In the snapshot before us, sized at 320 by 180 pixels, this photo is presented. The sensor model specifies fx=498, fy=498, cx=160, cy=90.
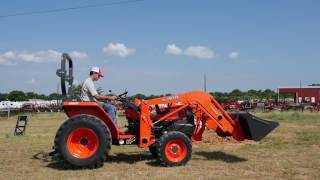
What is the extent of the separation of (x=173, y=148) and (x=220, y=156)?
6.13 feet

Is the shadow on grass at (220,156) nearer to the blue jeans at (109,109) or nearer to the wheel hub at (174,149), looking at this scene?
the wheel hub at (174,149)

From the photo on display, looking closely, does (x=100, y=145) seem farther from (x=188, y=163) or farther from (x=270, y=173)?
(x=270, y=173)

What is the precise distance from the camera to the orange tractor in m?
9.85

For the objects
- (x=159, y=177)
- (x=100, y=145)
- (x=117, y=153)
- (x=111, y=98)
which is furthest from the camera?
(x=117, y=153)

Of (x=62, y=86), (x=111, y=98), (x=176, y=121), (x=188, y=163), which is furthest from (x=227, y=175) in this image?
(x=62, y=86)

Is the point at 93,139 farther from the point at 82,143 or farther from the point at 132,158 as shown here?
the point at 132,158

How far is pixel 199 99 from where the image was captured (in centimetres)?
1093

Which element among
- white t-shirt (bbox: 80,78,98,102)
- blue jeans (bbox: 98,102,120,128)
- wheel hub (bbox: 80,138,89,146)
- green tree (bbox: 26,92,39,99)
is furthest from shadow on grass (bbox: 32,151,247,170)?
green tree (bbox: 26,92,39,99)

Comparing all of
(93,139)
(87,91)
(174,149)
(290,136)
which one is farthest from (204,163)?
(290,136)

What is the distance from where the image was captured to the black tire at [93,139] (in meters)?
9.80

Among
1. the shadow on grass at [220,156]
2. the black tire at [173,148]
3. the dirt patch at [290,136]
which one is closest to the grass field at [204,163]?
the shadow on grass at [220,156]

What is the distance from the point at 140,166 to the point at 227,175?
199cm

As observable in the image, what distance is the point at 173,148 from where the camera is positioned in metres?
10.2

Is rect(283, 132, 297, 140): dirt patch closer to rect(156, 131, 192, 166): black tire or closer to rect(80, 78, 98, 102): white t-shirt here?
rect(156, 131, 192, 166): black tire
